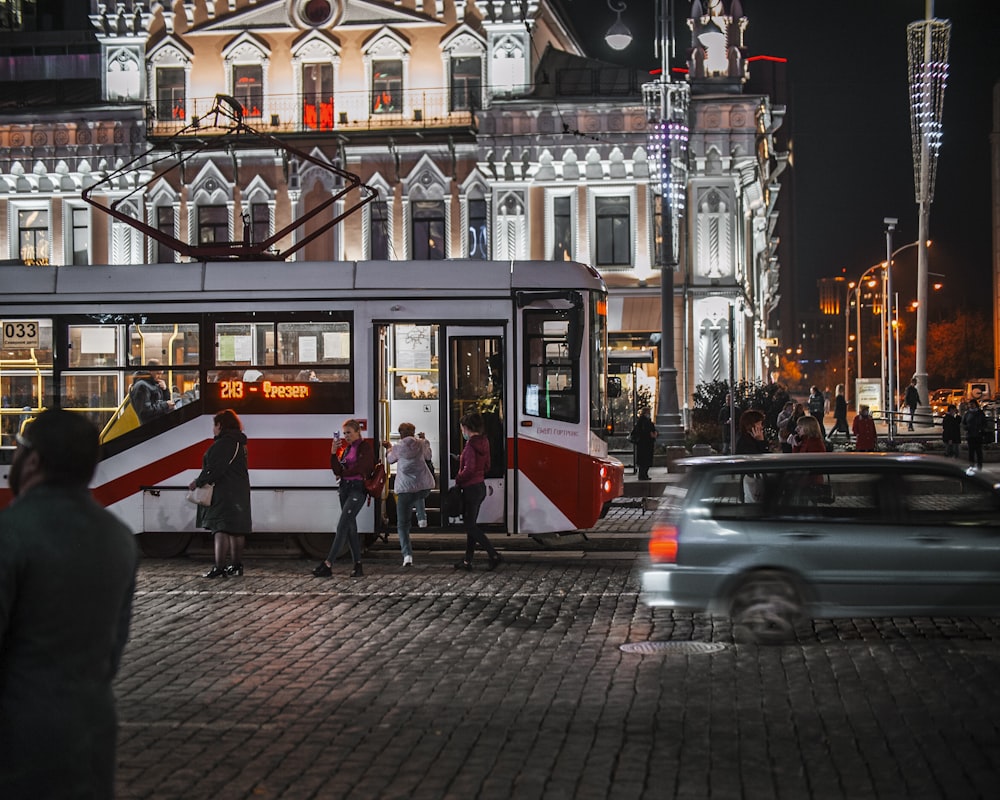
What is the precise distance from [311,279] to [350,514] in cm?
315

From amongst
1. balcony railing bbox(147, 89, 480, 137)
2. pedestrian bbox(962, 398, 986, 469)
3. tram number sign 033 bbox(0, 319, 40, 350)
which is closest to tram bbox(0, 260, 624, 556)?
tram number sign 033 bbox(0, 319, 40, 350)

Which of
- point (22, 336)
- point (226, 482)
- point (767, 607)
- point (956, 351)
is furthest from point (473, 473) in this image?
point (956, 351)

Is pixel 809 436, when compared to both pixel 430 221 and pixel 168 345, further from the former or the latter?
pixel 430 221

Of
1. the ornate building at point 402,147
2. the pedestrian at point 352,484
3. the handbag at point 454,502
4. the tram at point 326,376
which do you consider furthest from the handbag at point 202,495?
the ornate building at point 402,147

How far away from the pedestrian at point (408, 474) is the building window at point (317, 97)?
35.0m

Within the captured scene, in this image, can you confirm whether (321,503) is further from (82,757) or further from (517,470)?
(82,757)

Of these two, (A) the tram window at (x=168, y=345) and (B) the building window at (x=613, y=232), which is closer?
(A) the tram window at (x=168, y=345)

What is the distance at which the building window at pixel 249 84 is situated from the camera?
165ft

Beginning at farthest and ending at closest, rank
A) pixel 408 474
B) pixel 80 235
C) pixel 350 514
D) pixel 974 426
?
pixel 80 235
pixel 974 426
pixel 408 474
pixel 350 514

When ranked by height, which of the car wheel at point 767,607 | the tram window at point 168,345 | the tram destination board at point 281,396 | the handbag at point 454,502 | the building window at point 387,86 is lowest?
the car wheel at point 767,607

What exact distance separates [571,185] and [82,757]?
45.9m

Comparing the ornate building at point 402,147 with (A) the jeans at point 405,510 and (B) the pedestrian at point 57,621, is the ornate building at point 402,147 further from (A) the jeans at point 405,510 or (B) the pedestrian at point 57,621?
(B) the pedestrian at point 57,621

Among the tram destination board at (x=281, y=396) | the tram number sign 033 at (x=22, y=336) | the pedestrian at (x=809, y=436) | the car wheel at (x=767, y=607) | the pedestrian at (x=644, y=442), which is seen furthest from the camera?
the pedestrian at (x=644, y=442)

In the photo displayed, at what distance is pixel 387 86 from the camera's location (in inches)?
1965
